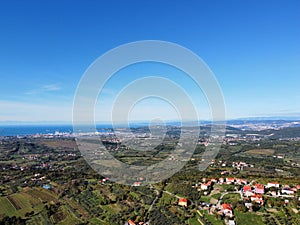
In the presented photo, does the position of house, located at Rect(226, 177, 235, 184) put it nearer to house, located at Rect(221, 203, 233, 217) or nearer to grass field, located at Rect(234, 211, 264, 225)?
house, located at Rect(221, 203, 233, 217)

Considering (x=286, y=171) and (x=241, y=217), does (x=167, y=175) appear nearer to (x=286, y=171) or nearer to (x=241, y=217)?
(x=241, y=217)

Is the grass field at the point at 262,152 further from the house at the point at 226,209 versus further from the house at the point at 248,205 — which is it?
the house at the point at 226,209

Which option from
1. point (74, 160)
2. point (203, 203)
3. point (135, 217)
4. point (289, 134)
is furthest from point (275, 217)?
point (289, 134)

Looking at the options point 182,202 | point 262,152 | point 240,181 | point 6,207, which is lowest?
point 262,152

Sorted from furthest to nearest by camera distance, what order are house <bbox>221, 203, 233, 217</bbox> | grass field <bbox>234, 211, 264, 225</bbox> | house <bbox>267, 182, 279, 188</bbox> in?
house <bbox>267, 182, 279, 188</bbox> → house <bbox>221, 203, 233, 217</bbox> → grass field <bbox>234, 211, 264, 225</bbox>

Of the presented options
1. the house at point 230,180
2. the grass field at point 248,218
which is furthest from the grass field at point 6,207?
the house at point 230,180

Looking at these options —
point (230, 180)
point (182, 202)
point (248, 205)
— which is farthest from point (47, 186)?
point (248, 205)

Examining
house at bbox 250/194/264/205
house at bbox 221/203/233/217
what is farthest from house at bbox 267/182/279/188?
house at bbox 221/203/233/217

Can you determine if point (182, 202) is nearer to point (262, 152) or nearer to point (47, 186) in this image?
point (47, 186)

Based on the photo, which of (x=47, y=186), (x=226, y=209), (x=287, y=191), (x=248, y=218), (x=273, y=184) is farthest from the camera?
(x=47, y=186)
